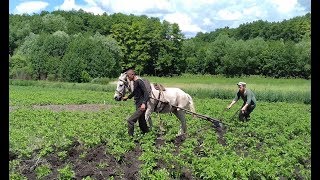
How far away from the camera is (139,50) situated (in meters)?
83.1

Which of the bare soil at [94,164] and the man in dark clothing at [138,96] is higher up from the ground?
the man in dark clothing at [138,96]

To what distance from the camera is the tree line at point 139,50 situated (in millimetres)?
60156

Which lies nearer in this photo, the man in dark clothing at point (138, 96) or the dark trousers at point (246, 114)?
the man in dark clothing at point (138, 96)

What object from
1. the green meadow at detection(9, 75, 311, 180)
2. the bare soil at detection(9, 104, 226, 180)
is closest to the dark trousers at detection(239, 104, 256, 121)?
the green meadow at detection(9, 75, 311, 180)

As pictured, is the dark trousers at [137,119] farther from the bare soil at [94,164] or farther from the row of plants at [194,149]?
the bare soil at [94,164]

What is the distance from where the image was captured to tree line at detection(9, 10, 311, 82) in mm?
60156

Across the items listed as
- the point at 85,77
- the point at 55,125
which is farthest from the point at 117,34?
the point at 55,125

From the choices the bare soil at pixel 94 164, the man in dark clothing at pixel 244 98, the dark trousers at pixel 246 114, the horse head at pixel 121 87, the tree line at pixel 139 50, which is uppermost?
the tree line at pixel 139 50

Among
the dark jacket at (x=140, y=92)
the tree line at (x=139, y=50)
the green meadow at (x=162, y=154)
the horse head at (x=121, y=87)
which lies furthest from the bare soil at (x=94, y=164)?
the tree line at (x=139, y=50)

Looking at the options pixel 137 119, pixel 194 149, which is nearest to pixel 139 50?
pixel 137 119

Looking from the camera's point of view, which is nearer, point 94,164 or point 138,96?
point 94,164

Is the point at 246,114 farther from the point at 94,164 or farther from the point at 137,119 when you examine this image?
the point at 94,164

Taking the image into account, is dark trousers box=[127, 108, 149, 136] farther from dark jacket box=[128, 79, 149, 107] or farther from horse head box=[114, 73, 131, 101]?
horse head box=[114, 73, 131, 101]
